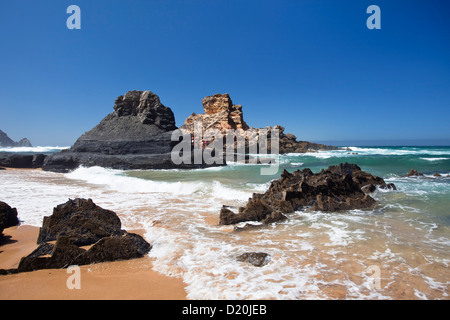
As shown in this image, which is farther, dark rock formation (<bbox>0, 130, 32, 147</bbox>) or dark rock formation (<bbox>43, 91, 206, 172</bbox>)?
dark rock formation (<bbox>0, 130, 32, 147</bbox>)

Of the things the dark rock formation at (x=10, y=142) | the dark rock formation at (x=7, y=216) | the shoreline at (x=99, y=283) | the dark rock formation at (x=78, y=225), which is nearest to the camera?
the shoreline at (x=99, y=283)

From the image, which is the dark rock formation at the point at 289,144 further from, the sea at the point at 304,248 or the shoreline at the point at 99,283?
the shoreline at the point at 99,283

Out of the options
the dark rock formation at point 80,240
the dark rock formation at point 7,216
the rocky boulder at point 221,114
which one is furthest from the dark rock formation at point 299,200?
the rocky boulder at point 221,114

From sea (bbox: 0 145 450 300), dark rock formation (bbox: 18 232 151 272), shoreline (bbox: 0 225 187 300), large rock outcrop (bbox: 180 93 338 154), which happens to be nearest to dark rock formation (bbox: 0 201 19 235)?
sea (bbox: 0 145 450 300)

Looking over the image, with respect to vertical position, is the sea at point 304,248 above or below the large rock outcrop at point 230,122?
below

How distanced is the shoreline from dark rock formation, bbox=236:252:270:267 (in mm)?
1041

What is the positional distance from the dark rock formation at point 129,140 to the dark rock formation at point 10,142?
308 feet

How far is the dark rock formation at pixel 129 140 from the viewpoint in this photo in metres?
20.9

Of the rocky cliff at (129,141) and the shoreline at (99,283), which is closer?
the shoreline at (99,283)

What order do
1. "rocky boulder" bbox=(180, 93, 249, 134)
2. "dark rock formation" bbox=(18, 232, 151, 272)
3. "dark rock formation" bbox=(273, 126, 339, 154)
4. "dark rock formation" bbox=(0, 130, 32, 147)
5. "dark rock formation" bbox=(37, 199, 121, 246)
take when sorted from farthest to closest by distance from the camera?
"dark rock formation" bbox=(0, 130, 32, 147) → "rocky boulder" bbox=(180, 93, 249, 134) → "dark rock formation" bbox=(273, 126, 339, 154) → "dark rock formation" bbox=(37, 199, 121, 246) → "dark rock formation" bbox=(18, 232, 151, 272)

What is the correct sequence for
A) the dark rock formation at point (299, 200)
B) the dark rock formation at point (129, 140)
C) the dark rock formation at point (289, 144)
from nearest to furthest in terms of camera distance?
the dark rock formation at point (299, 200), the dark rock formation at point (129, 140), the dark rock formation at point (289, 144)

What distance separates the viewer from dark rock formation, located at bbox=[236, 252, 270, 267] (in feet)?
11.4

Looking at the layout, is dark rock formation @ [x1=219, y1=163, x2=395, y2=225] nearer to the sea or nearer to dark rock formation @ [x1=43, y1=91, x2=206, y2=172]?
the sea

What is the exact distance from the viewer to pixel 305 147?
162 feet
